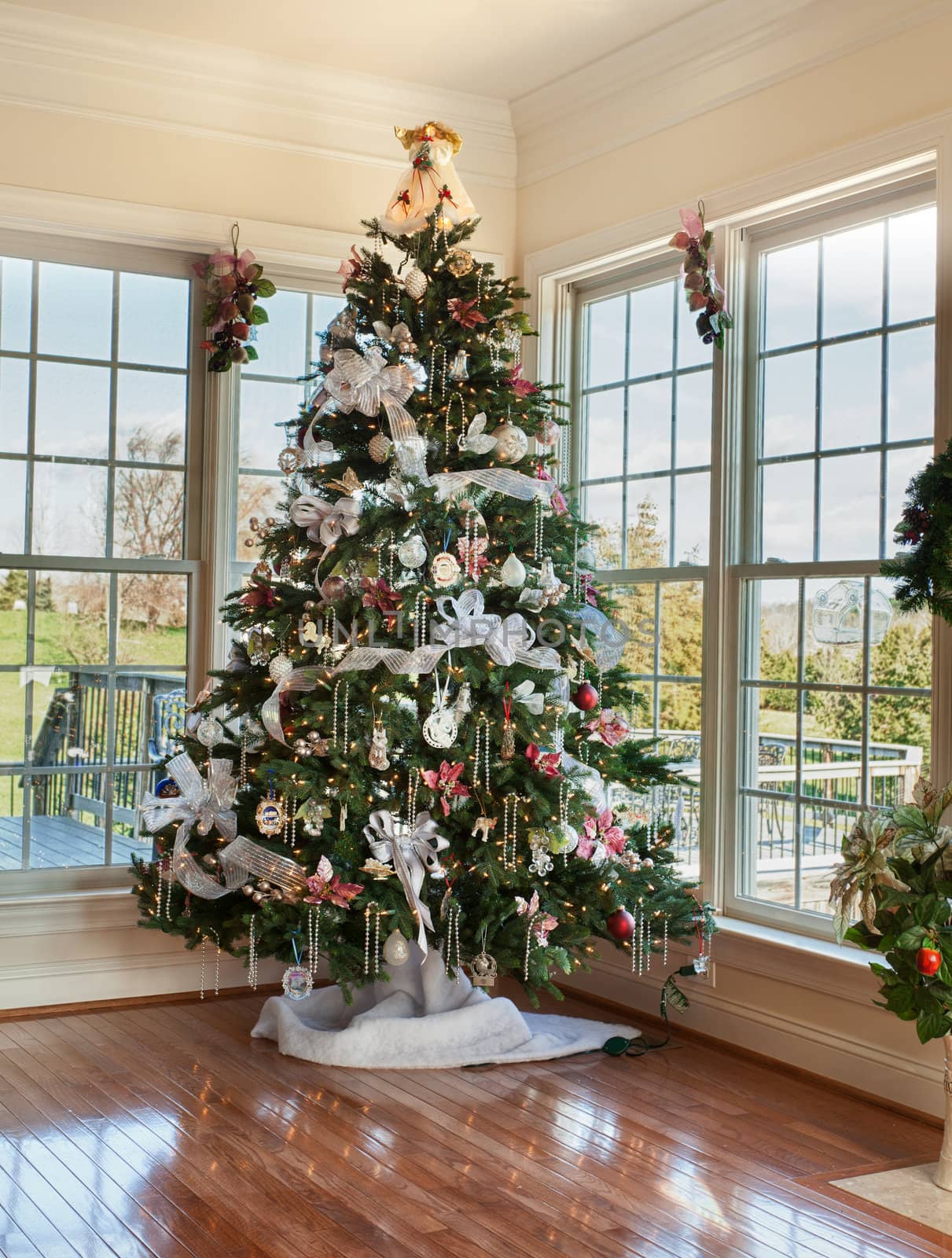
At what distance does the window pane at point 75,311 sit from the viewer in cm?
477

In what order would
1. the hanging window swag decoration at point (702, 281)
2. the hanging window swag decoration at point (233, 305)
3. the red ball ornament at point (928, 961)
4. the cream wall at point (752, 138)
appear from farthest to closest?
the hanging window swag decoration at point (233, 305)
the hanging window swag decoration at point (702, 281)
the cream wall at point (752, 138)
the red ball ornament at point (928, 961)

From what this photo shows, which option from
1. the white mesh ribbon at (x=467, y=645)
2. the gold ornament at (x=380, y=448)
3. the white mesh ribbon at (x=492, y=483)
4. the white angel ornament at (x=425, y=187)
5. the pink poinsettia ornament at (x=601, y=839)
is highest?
the white angel ornament at (x=425, y=187)

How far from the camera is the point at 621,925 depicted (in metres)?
4.12

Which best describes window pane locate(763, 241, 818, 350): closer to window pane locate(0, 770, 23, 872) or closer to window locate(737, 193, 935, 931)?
window locate(737, 193, 935, 931)

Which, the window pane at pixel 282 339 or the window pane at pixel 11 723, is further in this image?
the window pane at pixel 282 339

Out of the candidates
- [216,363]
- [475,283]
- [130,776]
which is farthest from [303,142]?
[130,776]

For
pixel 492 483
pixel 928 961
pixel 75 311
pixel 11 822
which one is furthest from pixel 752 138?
pixel 11 822

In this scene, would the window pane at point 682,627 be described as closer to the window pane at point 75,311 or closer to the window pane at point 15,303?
the window pane at point 75,311

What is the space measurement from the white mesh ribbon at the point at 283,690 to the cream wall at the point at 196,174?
1.85 metres

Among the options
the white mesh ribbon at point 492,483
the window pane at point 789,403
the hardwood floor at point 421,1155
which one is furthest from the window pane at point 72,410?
the window pane at point 789,403

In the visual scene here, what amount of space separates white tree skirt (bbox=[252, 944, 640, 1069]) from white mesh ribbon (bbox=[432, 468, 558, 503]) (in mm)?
1471

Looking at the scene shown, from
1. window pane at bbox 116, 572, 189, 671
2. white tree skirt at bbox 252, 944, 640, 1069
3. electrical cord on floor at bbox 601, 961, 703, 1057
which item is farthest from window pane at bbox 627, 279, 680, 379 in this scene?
white tree skirt at bbox 252, 944, 640, 1069

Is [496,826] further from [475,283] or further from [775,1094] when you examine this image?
[475,283]

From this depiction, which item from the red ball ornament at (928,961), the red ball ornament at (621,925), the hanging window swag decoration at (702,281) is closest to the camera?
the red ball ornament at (928,961)
